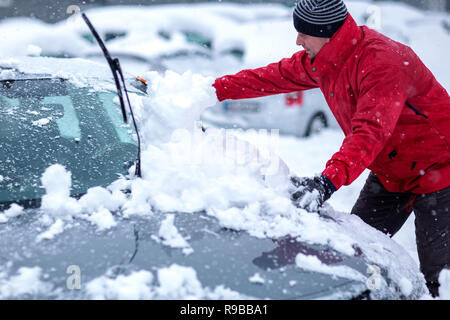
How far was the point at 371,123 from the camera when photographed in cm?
217

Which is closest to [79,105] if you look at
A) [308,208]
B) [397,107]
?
[308,208]

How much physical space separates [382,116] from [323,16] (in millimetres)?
570

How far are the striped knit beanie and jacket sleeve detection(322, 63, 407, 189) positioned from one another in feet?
0.98

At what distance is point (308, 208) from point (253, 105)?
14.5 feet

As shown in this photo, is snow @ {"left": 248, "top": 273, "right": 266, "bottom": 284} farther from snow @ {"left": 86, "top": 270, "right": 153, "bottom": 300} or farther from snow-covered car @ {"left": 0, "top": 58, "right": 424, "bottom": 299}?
snow @ {"left": 86, "top": 270, "right": 153, "bottom": 300}

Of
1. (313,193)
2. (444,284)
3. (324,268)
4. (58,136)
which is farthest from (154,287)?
(444,284)

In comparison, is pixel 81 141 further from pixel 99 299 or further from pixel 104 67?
pixel 99 299

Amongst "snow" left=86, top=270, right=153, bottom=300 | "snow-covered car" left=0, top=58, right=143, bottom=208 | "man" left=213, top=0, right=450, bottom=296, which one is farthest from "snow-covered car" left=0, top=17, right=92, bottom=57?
"snow" left=86, top=270, right=153, bottom=300

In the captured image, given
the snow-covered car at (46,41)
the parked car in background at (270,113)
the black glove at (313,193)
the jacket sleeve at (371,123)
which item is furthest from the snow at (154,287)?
the snow-covered car at (46,41)

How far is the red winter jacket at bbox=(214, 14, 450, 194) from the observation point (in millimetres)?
2172

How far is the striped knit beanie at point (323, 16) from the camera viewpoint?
2.38m

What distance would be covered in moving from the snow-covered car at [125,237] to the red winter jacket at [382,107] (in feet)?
1.11

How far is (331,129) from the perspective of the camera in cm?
744

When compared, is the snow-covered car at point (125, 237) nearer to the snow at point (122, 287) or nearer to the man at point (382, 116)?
the snow at point (122, 287)
